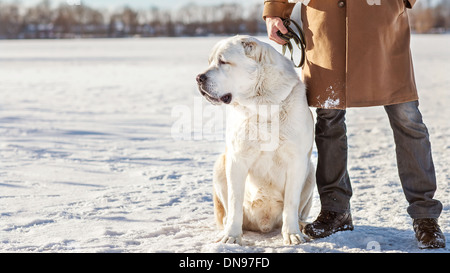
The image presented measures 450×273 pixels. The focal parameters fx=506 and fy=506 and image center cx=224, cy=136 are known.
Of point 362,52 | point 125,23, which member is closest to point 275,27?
point 362,52

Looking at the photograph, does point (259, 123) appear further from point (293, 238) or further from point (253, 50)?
point (293, 238)

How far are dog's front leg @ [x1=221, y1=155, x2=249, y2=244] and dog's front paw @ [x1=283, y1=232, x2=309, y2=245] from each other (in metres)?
0.28

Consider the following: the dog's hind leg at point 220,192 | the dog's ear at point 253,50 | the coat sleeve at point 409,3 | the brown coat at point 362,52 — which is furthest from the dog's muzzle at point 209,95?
the coat sleeve at point 409,3

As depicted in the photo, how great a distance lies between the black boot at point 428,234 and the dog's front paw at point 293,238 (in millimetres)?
681

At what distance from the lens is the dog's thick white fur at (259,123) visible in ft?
10.1

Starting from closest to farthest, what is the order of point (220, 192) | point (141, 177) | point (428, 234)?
point (428, 234) → point (220, 192) → point (141, 177)

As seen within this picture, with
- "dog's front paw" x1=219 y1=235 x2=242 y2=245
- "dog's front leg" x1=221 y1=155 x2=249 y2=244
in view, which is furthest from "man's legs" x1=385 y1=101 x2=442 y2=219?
"dog's front paw" x1=219 y1=235 x2=242 y2=245

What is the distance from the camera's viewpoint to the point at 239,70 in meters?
3.08

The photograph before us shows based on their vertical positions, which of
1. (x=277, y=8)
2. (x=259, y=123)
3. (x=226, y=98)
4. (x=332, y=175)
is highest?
(x=277, y=8)

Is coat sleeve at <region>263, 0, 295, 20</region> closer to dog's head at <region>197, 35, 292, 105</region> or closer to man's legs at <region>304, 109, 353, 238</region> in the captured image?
dog's head at <region>197, 35, 292, 105</region>

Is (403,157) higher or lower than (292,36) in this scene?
lower

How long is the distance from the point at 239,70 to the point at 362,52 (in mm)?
749

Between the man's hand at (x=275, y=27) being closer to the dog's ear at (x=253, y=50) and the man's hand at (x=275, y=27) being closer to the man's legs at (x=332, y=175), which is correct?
the dog's ear at (x=253, y=50)
